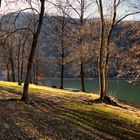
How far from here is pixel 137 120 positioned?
2014cm

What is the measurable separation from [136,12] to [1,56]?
130 ft

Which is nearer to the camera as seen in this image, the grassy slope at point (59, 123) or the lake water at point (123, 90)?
the grassy slope at point (59, 123)

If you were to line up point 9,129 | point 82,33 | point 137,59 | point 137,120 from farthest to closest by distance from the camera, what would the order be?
point 82,33 → point 137,59 → point 137,120 → point 9,129

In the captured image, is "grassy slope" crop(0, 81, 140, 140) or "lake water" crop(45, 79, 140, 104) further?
"lake water" crop(45, 79, 140, 104)

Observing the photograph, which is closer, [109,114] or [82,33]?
[109,114]

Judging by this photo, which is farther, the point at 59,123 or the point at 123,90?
the point at 123,90

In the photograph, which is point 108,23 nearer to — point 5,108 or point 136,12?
point 136,12

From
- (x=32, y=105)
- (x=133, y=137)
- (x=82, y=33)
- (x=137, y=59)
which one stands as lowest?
(x=133, y=137)

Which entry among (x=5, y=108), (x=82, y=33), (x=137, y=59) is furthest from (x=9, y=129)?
(x=82, y=33)

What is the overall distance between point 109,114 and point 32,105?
470 cm

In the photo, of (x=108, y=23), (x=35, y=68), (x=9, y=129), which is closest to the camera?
(x=9, y=129)

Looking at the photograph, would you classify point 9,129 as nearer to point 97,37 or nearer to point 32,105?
point 32,105

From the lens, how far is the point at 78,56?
4244cm

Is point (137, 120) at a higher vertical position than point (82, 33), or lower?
lower
